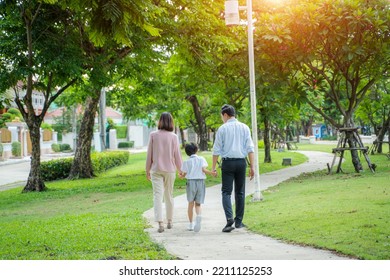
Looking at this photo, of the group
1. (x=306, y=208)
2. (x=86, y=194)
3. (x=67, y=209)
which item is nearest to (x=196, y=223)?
(x=306, y=208)

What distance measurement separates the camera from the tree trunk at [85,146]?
25.1 metres

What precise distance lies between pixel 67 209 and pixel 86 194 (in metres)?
3.73

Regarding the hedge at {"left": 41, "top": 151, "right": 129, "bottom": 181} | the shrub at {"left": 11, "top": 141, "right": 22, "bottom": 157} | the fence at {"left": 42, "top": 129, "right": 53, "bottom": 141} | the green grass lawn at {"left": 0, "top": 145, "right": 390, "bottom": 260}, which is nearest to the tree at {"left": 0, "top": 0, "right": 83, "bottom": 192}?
the green grass lawn at {"left": 0, "top": 145, "right": 390, "bottom": 260}

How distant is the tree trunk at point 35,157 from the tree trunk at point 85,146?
517 cm

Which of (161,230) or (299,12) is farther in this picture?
(299,12)


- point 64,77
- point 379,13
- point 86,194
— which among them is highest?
point 379,13

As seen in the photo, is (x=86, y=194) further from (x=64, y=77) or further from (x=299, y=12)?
(x=299, y=12)

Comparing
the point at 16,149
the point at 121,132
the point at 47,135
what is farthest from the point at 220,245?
the point at 121,132

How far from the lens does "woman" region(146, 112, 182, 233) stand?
351 inches

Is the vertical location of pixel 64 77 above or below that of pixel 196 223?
above

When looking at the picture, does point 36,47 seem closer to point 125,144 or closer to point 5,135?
point 5,135

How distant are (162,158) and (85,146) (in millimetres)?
17176

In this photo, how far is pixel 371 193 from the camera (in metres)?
12.3

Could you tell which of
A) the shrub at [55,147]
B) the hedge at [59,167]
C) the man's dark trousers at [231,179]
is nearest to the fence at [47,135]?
the shrub at [55,147]
